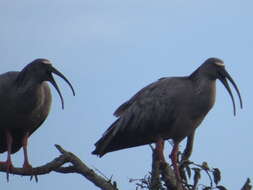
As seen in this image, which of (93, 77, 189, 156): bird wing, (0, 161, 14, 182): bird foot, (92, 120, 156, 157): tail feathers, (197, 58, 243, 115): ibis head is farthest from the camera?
(197, 58, 243, 115): ibis head

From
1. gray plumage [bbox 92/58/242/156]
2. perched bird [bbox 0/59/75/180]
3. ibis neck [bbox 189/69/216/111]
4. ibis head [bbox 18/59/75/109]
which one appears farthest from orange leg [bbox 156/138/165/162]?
ibis head [bbox 18/59/75/109]

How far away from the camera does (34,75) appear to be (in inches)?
473

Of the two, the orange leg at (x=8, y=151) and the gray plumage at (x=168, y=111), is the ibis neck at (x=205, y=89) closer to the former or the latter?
the gray plumage at (x=168, y=111)

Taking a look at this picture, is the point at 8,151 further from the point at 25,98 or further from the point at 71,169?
the point at 71,169

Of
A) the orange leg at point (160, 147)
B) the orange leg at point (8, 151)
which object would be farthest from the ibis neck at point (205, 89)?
the orange leg at point (8, 151)

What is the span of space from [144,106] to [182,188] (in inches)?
139

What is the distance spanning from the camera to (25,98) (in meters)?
12.0

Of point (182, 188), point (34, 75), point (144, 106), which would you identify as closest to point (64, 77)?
point (34, 75)

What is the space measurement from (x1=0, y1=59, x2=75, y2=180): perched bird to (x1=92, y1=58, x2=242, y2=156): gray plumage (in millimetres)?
1096

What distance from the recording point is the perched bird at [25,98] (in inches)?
469

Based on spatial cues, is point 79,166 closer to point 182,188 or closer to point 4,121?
point 182,188

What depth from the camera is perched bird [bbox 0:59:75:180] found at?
1192 cm

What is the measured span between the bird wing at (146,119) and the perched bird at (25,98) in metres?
1.10

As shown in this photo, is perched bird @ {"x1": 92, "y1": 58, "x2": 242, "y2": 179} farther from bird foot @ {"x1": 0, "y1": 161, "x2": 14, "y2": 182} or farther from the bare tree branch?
the bare tree branch
